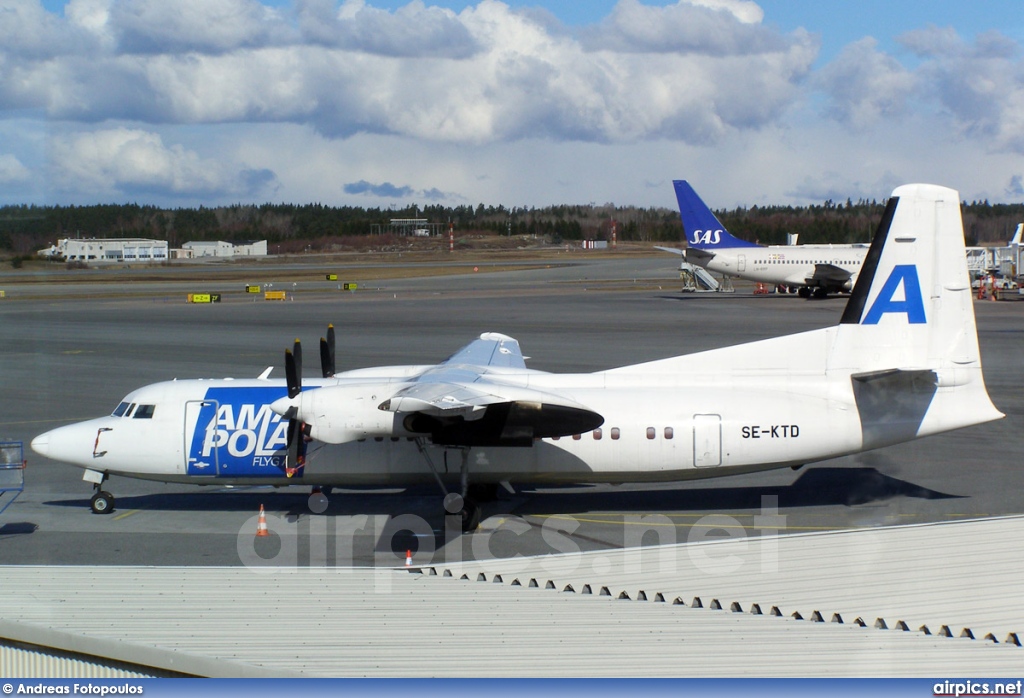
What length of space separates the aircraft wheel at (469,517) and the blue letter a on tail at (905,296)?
25.5ft

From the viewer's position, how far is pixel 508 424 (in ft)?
47.0

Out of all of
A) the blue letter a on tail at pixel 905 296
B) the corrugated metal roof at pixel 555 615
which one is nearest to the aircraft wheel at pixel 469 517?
the corrugated metal roof at pixel 555 615

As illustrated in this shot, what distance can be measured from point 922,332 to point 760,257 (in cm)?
4607

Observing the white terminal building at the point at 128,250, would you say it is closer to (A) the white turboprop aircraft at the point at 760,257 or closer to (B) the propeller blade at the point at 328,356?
(A) the white turboprop aircraft at the point at 760,257

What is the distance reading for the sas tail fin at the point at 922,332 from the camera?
15398 millimetres

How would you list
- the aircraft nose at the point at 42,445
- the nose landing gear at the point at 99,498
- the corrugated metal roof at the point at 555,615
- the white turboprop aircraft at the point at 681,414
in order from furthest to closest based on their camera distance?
the nose landing gear at the point at 99,498 → the aircraft nose at the point at 42,445 → the white turboprop aircraft at the point at 681,414 → the corrugated metal roof at the point at 555,615

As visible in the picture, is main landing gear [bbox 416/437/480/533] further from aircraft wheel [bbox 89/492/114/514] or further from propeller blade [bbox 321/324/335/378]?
aircraft wheel [bbox 89/492/114/514]

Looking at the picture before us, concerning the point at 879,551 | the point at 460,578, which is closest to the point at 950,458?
the point at 879,551

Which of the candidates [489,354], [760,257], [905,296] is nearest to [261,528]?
[489,354]

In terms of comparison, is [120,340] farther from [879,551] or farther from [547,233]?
[547,233]

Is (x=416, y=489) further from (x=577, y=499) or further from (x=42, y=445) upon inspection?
(x=42, y=445)

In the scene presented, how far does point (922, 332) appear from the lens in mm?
15555

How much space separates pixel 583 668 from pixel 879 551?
17.8 feet

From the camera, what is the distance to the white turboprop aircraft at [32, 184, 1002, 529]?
50.4 feet
